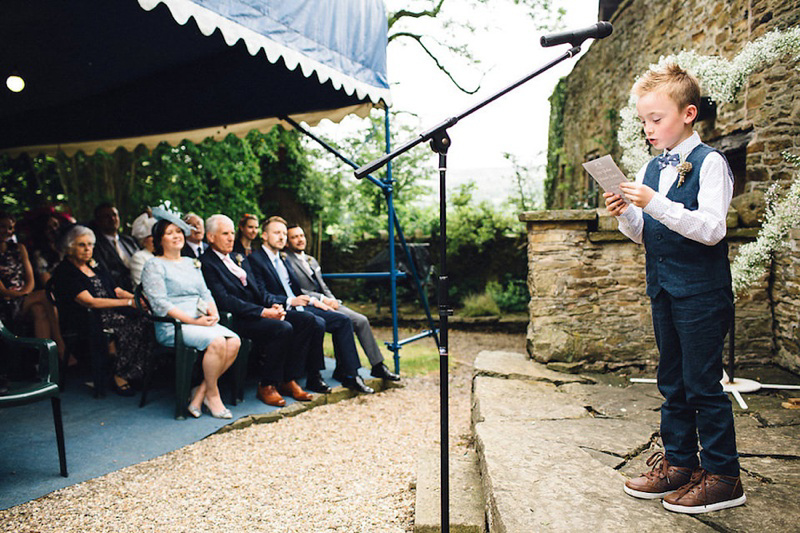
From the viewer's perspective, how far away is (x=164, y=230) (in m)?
4.07

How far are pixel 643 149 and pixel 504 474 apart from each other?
3.58m

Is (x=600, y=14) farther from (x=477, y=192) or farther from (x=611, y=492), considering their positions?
(x=611, y=492)

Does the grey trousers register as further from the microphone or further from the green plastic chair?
the microphone

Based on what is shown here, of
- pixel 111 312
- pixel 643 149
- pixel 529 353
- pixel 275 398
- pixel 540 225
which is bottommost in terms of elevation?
pixel 275 398

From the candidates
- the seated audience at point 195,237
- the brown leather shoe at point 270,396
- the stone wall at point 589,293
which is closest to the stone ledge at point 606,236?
the stone wall at point 589,293

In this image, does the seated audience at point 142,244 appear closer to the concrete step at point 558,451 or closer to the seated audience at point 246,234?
the seated audience at point 246,234

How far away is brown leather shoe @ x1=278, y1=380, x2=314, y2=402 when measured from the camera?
4.42 m

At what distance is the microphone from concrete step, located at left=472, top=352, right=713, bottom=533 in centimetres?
163

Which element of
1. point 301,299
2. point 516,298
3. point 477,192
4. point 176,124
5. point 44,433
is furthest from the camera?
point 477,192

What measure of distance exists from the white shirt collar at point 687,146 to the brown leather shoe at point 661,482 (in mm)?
1101

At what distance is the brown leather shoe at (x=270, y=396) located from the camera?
423 cm

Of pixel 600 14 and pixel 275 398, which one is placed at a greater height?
pixel 600 14

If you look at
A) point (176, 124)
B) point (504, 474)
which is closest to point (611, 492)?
point (504, 474)

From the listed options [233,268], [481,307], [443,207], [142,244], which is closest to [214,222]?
[233,268]
